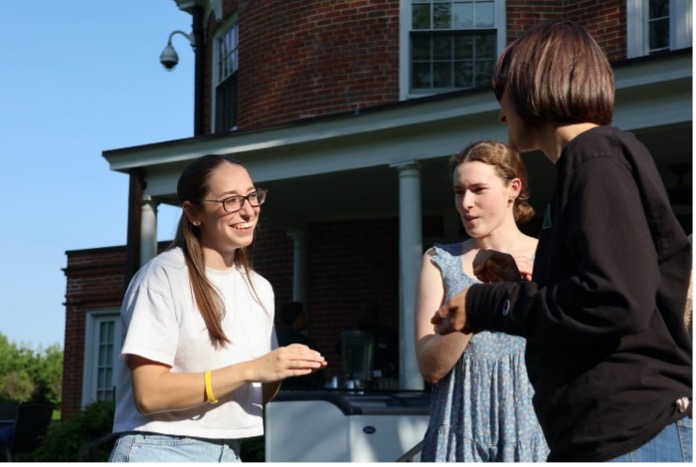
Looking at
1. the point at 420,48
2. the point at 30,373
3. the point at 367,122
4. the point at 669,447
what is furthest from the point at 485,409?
the point at 30,373

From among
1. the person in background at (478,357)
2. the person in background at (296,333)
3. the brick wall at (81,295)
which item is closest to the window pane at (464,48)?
the person in background at (296,333)

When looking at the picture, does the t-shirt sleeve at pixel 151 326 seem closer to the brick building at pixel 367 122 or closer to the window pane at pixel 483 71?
the brick building at pixel 367 122

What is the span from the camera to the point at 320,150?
12641mm

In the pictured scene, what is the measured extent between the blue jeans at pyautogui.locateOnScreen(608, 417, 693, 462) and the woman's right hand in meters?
1.15

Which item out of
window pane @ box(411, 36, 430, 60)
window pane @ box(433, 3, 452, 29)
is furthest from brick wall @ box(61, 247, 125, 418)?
window pane @ box(433, 3, 452, 29)

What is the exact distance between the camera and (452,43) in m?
14.2

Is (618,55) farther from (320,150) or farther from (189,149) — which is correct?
(189,149)

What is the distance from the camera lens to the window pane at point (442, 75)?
14220mm

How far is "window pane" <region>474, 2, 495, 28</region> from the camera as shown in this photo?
14.2 metres

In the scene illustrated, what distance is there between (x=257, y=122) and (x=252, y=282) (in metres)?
12.2

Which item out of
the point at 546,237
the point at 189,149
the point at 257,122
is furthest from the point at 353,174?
the point at 546,237

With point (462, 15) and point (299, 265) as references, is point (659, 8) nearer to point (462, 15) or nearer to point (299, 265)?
point (462, 15)

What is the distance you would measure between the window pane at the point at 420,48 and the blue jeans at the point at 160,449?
11526mm

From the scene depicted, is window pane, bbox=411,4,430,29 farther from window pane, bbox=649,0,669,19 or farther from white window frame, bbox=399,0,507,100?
window pane, bbox=649,0,669,19
